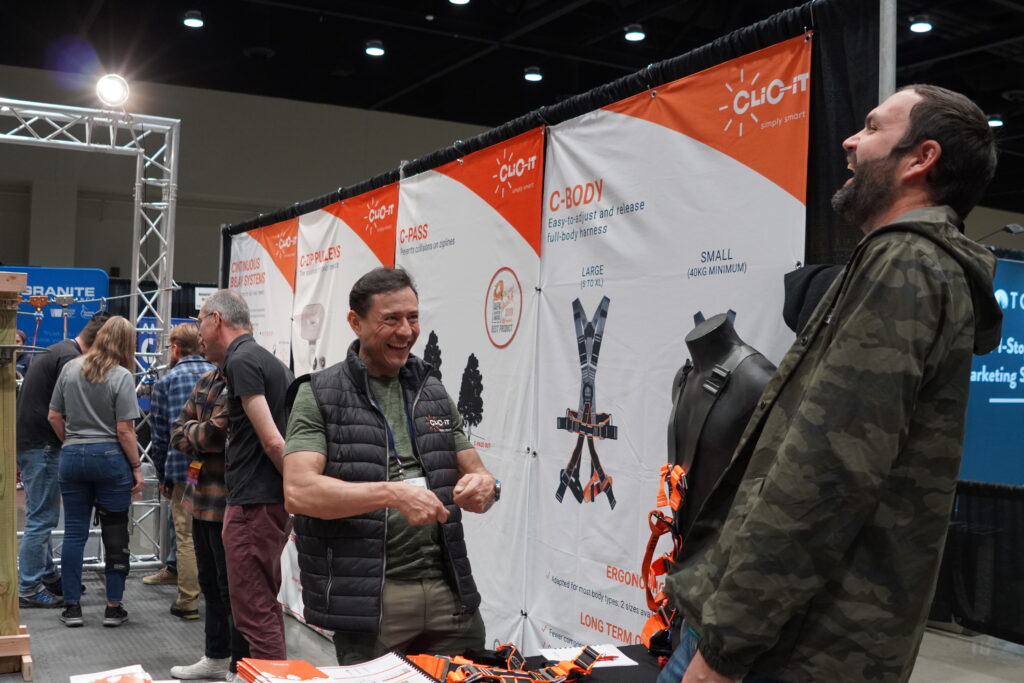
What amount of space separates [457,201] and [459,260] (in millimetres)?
255

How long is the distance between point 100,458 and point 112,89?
108 inches

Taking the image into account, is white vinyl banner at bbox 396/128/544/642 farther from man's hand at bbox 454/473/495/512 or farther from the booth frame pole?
the booth frame pole

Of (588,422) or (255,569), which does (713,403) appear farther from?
(255,569)

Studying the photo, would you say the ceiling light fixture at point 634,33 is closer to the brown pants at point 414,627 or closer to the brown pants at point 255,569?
→ the brown pants at point 255,569

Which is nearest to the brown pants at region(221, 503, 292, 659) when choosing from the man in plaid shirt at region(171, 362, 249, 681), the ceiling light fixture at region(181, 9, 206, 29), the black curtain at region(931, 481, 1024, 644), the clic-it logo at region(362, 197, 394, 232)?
the man in plaid shirt at region(171, 362, 249, 681)

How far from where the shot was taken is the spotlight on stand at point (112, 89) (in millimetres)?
6102

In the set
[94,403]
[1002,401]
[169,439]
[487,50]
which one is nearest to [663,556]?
Result: [169,439]

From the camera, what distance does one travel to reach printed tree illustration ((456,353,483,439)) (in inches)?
147

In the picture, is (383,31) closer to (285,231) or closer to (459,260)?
(285,231)

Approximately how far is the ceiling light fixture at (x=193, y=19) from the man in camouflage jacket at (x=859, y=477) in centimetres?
929

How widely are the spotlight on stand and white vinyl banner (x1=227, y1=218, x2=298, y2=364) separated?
1213 mm

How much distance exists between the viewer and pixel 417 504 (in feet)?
5.94

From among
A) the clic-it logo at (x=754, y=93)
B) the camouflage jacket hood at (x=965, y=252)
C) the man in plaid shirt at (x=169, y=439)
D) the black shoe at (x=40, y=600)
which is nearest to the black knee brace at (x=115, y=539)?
the man in plaid shirt at (x=169, y=439)

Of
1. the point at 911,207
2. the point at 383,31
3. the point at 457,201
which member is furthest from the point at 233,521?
the point at 383,31
